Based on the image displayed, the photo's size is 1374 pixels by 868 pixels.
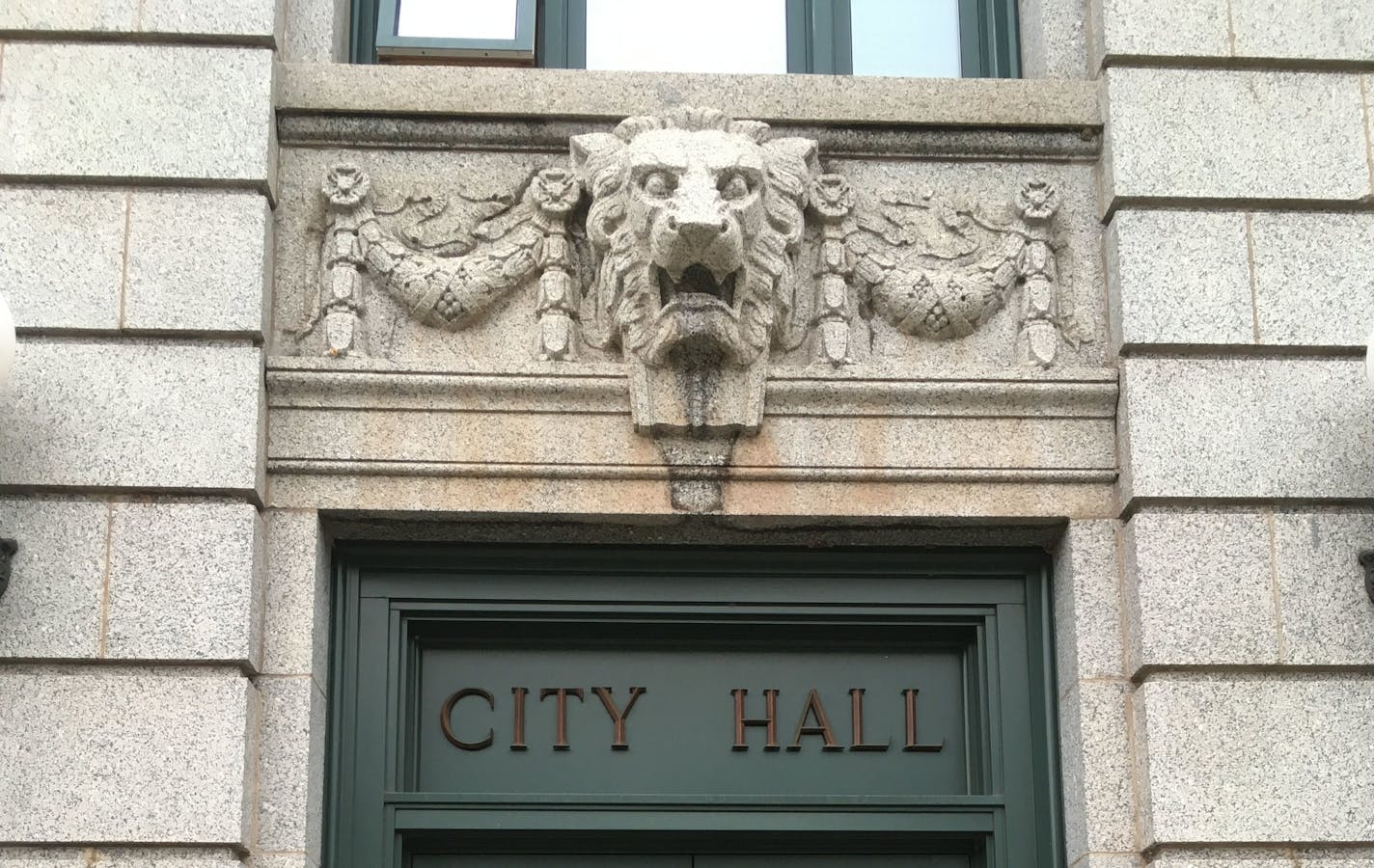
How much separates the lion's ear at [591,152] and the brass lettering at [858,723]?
2541 millimetres

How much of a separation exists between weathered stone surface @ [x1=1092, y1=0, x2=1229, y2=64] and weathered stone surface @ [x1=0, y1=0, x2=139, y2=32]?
4368 millimetres

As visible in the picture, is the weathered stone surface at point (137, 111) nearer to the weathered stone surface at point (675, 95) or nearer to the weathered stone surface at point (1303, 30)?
the weathered stone surface at point (675, 95)

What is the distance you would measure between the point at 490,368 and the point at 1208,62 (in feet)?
11.5

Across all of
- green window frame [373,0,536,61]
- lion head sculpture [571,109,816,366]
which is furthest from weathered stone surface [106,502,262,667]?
green window frame [373,0,536,61]

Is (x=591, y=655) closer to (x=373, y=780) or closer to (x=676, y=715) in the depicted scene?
(x=676, y=715)

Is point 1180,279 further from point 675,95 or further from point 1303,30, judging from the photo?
point 675,95

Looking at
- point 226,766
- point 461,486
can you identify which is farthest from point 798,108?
point 226,766

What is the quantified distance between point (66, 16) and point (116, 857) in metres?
3.67

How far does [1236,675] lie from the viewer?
854 cm

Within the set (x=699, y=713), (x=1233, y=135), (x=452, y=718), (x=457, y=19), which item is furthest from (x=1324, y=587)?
(x=457, y=19)

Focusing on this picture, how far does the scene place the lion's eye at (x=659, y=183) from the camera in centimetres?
886

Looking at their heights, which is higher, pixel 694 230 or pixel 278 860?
pixel 694 230

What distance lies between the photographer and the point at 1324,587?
866cm

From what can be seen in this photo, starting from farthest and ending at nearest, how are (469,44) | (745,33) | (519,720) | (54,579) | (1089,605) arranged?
1. (745,33)
2. (469,44)
3. (519,720)
4. (1089,605)
5. (54,579)
